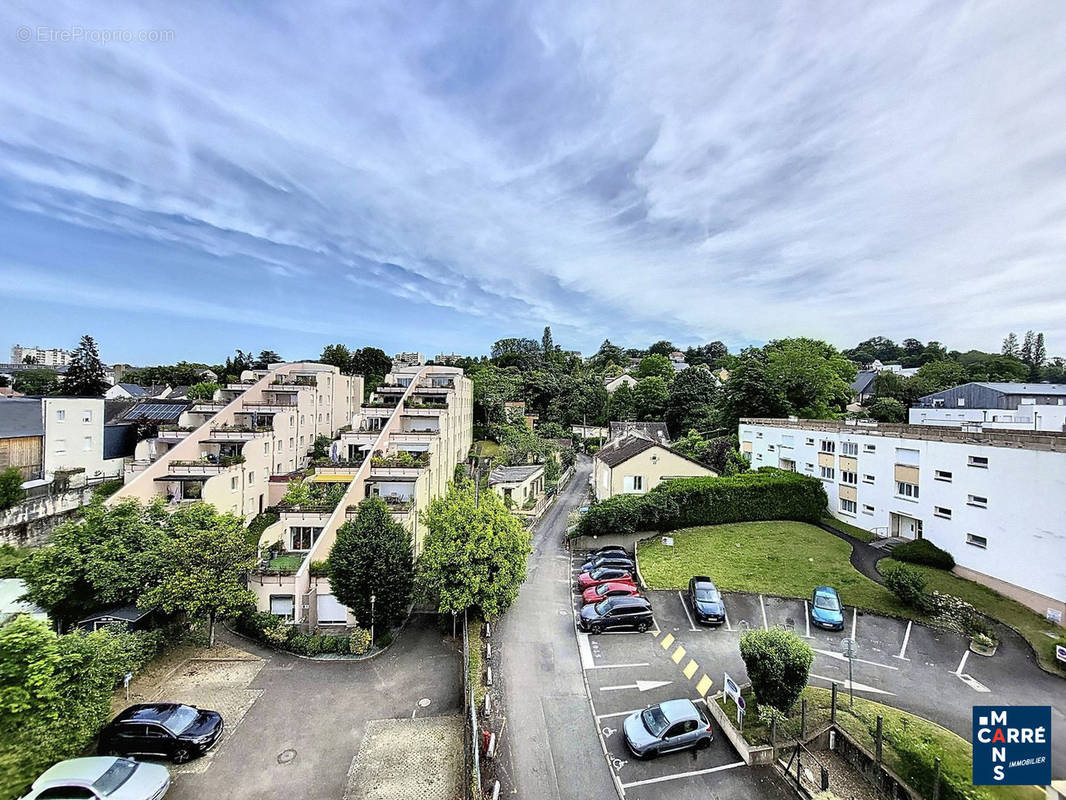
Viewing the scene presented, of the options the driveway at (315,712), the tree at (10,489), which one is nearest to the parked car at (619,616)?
the driveway at (315,712)

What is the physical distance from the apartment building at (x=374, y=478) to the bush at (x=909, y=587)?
22.8 metres

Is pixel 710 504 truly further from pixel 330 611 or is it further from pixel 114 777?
pixel 114 777

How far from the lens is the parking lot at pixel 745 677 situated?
12.2 m

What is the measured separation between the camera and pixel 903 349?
452 feet

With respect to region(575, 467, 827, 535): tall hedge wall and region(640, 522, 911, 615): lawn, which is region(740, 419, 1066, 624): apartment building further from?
region(640, 522, 911, 615): lawn

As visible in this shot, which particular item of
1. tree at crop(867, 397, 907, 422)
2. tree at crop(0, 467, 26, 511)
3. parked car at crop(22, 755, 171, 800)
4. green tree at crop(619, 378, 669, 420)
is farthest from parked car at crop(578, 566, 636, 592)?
tree at crop(867, 397, 907, 422)

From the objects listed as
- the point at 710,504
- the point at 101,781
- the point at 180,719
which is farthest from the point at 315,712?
the point at 710,504

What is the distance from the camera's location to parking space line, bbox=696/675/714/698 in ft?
49.9

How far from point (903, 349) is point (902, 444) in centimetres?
14573

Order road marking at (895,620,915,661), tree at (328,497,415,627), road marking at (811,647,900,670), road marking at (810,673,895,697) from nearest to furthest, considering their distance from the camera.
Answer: road marking at (810,673,895,697)
road marking at (811,647,900,670)
road marking at (895,620,915,661)
tree at (328,497,415,627)

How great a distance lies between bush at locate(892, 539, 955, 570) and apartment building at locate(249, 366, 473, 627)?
85.0ft

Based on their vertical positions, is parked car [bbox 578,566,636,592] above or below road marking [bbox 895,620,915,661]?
above

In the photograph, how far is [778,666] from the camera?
12609 mm

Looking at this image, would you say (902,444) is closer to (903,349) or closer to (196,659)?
(196,659)
